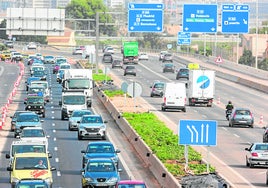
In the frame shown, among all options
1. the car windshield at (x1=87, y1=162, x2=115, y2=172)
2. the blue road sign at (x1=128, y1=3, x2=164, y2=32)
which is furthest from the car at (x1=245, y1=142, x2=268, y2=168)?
the blue road sign at (x1=128, y1=3, x2=164, y2=32)

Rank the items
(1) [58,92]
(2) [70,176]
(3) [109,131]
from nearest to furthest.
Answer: (2) [70,176]
(3) [109,131]
(1) [58,92]

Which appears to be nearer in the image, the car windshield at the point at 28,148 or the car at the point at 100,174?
the car at the point at 100,174

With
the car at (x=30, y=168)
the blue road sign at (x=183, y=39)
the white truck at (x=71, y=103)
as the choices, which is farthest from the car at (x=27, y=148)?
the blue road sign at (x=183, y=39)

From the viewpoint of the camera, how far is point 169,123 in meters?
68.4

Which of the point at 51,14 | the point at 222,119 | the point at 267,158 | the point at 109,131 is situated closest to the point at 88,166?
the point at 267,158

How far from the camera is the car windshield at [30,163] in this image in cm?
3762

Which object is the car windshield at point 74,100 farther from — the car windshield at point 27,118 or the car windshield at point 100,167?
the car windshield at point 100,167

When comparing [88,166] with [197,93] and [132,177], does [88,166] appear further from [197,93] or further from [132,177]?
[197,93]

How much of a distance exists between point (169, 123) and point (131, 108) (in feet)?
26.1

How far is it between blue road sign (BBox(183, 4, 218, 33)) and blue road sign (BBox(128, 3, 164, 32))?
5.56m

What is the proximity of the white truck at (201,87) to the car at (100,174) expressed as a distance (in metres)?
46.0

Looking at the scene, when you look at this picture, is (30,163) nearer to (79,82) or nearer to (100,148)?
(100,148)

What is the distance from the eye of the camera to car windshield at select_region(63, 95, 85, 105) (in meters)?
70.6

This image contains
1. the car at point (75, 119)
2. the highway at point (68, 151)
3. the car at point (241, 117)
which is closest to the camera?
the highway at point (68, 151)
